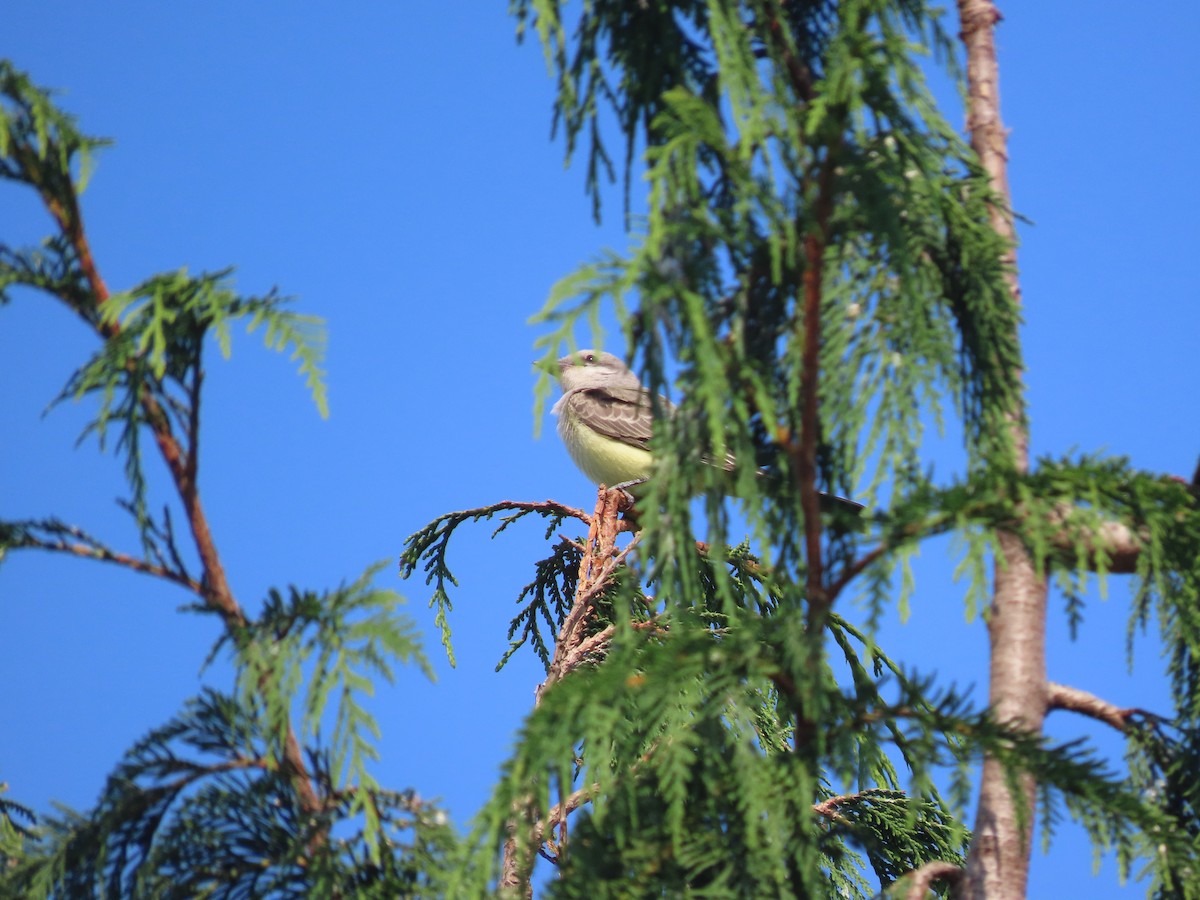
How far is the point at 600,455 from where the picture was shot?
381 inches

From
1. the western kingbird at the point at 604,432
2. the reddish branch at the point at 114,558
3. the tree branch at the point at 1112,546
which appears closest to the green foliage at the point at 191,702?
the reddish branch at the point at 114,558

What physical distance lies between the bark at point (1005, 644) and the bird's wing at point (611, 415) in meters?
5.93

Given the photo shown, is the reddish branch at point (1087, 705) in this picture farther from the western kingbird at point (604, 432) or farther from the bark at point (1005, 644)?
the western kingbird at point (604, 432)

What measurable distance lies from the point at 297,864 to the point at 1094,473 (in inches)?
73.4

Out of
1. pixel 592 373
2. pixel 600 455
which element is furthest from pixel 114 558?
pixel 592 373

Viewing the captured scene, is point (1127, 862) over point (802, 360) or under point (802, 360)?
under

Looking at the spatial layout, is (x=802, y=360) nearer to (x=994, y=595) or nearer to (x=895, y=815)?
(x=994, y=595)

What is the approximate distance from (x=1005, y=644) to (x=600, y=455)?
21.4ft

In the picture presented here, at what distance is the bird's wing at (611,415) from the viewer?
9.59 m

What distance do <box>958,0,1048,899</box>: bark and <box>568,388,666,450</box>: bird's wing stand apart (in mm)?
5929

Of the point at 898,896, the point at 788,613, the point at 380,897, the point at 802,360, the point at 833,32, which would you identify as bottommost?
the point at 380,897

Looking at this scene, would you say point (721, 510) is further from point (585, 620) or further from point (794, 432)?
point (585, 620)

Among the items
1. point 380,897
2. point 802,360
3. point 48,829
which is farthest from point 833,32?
point 48,829

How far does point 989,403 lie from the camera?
3047mm
